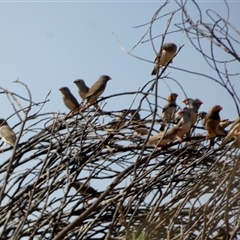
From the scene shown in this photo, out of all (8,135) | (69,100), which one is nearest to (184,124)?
(8,135)

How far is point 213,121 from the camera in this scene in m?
6.30

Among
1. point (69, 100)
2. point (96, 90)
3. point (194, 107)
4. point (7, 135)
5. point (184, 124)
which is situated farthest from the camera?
point (69, 100)

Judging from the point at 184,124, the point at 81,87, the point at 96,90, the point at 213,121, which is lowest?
the point at 184,124

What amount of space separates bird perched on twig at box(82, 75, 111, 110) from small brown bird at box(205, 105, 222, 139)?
65.0 inches

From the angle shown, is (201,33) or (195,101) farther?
(195,101)

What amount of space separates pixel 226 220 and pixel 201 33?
40.6 inches

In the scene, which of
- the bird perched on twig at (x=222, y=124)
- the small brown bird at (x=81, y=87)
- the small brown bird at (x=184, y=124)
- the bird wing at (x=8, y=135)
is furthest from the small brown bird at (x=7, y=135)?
the small brown bird at (x=81, y=87)

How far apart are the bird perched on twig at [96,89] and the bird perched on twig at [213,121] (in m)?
1.65

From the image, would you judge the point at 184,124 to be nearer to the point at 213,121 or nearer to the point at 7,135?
the point at 213,121

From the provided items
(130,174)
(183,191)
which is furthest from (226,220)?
(130,174)

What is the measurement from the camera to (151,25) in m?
4.33

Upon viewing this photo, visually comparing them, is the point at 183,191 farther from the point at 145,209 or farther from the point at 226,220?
the point at 226,220

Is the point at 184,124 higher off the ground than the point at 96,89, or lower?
lower

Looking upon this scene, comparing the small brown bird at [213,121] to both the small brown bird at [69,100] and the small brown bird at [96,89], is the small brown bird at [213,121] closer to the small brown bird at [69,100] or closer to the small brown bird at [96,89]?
the small brown bird at [96,89]
